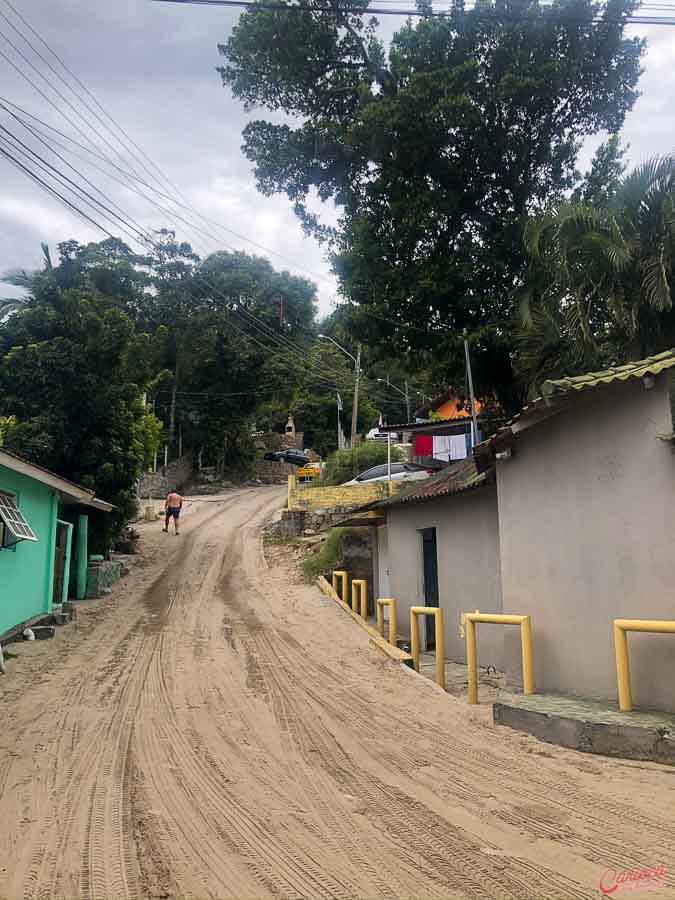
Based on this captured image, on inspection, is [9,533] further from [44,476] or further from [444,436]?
[444,436]

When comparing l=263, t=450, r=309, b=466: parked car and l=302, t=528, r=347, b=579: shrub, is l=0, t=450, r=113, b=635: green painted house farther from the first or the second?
l=263, t=450, r=309, b=466: parked car

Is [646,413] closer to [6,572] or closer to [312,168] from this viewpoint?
[6,572]

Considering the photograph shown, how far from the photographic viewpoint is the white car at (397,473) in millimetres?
24734

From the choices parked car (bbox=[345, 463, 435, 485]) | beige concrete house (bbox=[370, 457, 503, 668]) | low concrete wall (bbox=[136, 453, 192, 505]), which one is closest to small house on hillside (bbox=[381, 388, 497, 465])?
parked car (bbox=[345, 463, 435, 485])

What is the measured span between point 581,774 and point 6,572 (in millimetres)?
9753

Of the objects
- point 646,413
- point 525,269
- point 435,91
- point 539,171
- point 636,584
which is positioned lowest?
point 636,584

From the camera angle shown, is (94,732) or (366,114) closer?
(94,732)

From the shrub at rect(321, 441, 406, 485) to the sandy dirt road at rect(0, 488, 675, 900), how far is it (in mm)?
19918

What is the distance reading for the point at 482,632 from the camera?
10.3m

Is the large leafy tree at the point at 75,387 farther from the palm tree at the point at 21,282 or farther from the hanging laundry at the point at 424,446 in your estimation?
the hanging laundry at the point at 424,446

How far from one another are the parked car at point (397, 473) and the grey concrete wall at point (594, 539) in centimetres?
1690

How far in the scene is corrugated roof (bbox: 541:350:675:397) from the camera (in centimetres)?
577

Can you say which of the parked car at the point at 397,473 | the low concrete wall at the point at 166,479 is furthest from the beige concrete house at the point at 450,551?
the low concrete wall at the point at 166,479

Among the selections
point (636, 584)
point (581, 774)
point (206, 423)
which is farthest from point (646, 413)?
point (206, 423)
